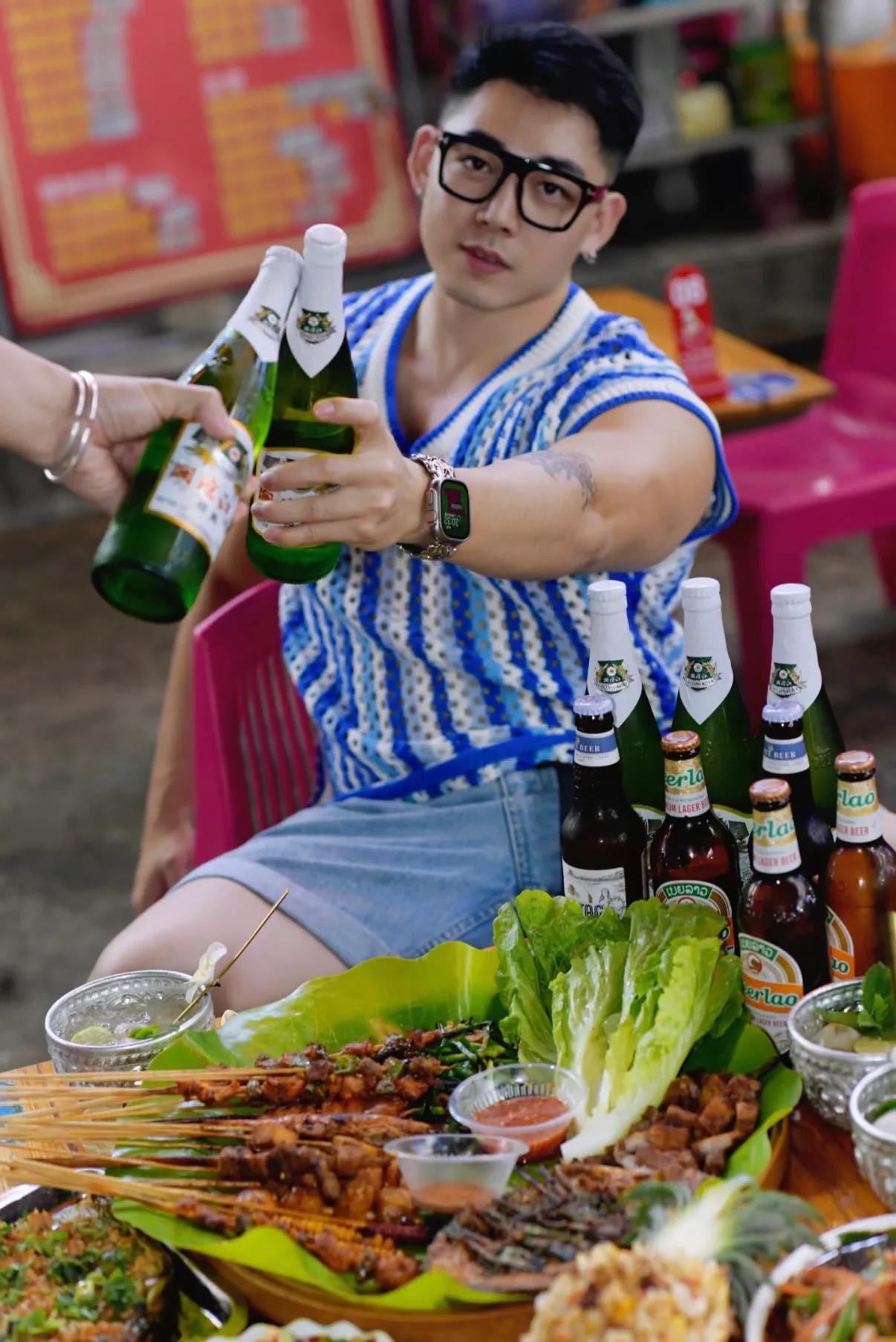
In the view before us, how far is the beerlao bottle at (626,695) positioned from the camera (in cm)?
163

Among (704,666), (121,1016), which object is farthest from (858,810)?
(121,1016)

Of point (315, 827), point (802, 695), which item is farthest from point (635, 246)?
point (802, 695)

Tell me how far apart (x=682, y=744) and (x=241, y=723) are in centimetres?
107

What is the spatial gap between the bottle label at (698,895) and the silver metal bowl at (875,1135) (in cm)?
24

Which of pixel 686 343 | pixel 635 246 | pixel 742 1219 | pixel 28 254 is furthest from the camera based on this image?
pixel 635 246

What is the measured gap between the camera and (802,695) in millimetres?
1602

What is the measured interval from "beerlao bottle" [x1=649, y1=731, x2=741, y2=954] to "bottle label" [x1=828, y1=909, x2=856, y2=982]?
0.10 metres

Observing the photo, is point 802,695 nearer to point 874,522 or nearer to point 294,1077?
point 294,1077

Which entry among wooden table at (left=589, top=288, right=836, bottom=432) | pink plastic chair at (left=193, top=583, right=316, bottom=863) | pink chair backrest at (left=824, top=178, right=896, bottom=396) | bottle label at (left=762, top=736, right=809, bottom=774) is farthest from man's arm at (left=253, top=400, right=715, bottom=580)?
pink chair backrest at (left=824, top=178, right=896, bottom=396)

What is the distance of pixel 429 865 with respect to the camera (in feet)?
6.85

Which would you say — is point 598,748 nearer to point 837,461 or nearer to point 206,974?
point 206,974

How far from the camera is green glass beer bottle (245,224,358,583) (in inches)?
62.5

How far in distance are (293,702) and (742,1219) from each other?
1.48 metres

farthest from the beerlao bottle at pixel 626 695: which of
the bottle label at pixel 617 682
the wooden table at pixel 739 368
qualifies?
the wooden table at pixel 739 368
